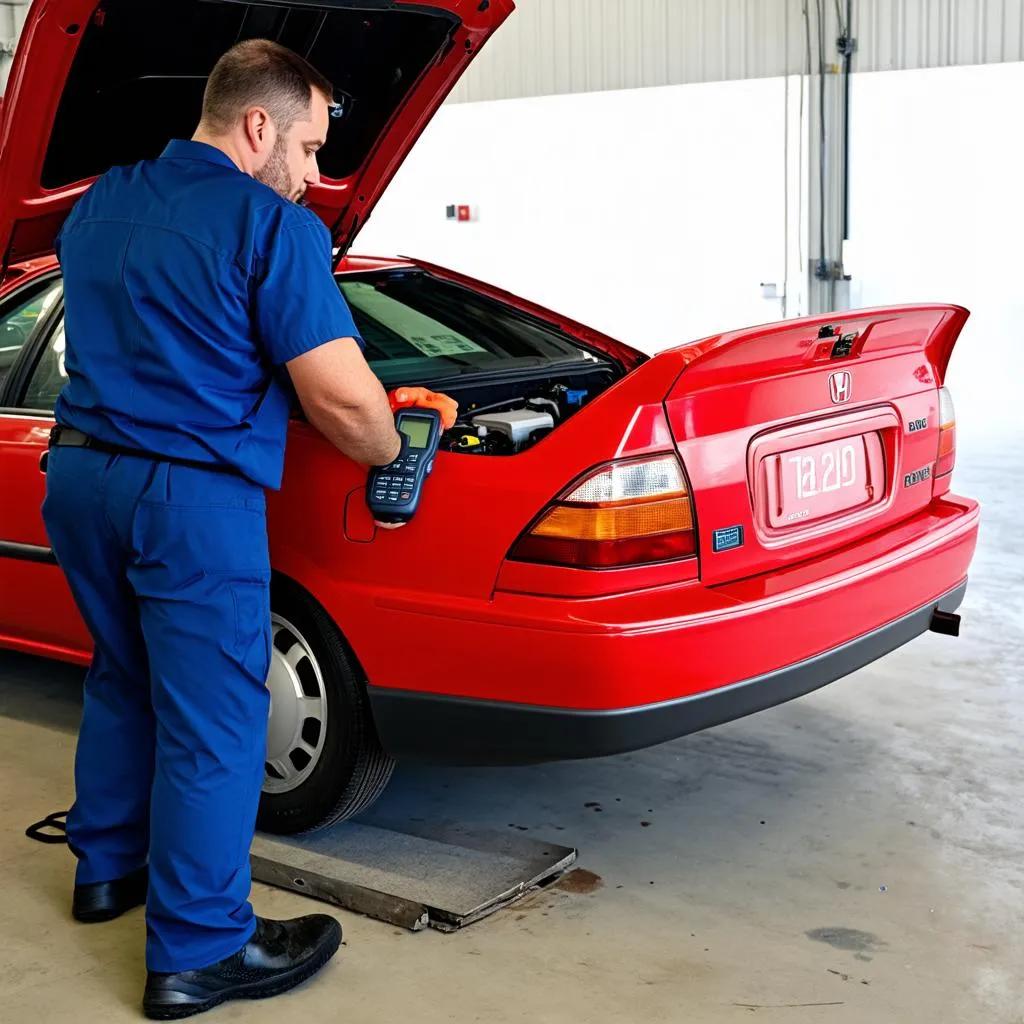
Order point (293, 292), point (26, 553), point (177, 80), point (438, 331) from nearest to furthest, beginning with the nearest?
1. point (293, 292)
2. point (177, 80)
3. point (26, 553)
4. point (438, 331)

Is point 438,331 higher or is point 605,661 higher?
point 438,331

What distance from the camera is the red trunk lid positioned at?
8.07ft

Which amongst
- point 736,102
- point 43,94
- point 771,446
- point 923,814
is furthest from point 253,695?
point 736,102

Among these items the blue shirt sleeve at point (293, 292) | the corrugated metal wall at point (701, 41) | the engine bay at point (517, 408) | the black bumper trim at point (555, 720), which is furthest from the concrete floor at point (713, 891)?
the corrugated metal wall at point (701, 41)

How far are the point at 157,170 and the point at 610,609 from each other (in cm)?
107

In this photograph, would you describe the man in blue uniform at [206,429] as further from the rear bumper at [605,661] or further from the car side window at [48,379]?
the car side window at [48,379]

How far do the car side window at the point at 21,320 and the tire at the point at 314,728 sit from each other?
3.67 feet

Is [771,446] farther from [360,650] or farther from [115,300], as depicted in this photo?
[115,300]

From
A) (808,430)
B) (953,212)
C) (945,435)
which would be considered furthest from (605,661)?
(953,212)

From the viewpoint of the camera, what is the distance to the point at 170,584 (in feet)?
7.33

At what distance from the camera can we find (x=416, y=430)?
2527mm

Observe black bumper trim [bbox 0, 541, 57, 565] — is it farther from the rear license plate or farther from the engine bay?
the rear license plate

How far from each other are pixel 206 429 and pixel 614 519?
0.71 m

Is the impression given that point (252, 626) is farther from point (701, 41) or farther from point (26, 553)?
point (701, 41)
